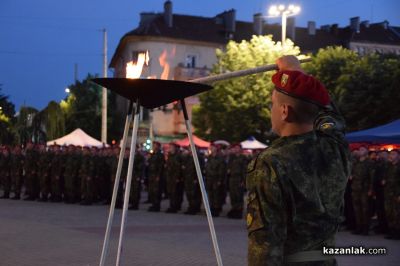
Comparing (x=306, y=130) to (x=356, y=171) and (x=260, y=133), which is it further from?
(x=260, y=133)

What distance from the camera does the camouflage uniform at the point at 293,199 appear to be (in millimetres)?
2572

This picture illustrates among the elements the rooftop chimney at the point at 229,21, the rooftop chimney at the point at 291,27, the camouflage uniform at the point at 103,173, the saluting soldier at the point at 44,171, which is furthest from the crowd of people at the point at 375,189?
the rooftop chimney at the point at 291,27

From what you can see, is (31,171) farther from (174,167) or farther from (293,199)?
(293,199)

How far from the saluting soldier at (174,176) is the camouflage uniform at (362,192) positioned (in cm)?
587

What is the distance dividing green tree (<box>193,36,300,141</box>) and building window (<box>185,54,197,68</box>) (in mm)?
16057

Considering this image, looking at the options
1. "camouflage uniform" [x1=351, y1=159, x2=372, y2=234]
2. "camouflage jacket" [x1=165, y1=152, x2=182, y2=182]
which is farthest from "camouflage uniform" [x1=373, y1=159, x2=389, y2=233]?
"camouflage jacket" [x1=165, y1=152, x2=182, y2=182]

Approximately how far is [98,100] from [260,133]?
24563 millimetres

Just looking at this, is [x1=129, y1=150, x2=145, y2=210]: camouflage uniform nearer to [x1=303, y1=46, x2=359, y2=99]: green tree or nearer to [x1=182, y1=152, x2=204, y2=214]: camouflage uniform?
[x1=182, y1=152, x2=204, y2=214]: camouflage uniform

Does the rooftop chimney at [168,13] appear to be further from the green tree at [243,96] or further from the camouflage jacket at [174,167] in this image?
the camouflage jacket at [174,167]

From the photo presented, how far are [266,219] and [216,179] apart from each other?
1492 cm

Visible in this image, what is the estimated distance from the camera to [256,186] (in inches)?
104

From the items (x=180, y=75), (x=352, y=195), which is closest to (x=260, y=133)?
(x=180, y=75)

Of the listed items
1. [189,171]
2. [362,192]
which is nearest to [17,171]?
[189,171]

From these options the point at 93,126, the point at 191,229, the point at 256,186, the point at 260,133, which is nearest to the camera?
the point at 256,186
